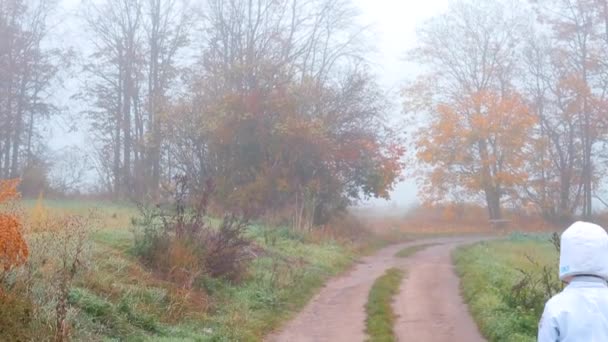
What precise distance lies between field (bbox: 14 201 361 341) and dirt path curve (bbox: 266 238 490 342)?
0.45 m

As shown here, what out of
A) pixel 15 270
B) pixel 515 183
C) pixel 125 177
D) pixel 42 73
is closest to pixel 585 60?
pixel 515 183

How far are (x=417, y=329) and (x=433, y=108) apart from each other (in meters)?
37.6

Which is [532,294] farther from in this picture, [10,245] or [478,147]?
[478,147]

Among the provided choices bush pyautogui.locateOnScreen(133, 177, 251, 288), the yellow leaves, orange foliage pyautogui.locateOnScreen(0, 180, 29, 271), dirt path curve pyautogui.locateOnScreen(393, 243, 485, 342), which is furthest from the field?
dirt path curve pyautogui.locateOnScreen(393, 243, 485, 342)

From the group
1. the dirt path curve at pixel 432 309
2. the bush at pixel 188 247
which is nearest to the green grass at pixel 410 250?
the dirt path curve at pixel 432 309

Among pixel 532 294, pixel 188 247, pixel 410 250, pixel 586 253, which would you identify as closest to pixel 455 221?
pixel 410 250

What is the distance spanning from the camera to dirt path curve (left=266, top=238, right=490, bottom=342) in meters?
11.8

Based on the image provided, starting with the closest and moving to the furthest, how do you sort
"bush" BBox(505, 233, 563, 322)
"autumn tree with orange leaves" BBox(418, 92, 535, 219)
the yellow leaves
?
the yellow leaves → "bush" BBox(505, 233, 563, 322) → "autumn tree with orange leaves" BBox(418, 92, 535, 219)

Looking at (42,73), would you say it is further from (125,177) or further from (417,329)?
(417,329)

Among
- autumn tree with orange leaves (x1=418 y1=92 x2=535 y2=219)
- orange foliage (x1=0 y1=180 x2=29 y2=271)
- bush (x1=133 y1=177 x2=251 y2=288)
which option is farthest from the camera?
autumn tree with orange leaves (x1=418 y1=92 x2=535 y2=219)

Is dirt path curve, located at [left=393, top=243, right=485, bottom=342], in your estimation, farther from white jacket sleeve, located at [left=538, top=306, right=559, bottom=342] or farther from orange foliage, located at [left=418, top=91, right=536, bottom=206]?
orange foliage, located at [left=418, top=91, right=536, bottom=206]

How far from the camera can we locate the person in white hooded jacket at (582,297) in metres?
3.98

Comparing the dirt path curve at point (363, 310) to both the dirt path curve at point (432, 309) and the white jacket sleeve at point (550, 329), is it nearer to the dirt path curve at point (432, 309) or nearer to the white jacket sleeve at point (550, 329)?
the dirt path curve at point (432, 309)

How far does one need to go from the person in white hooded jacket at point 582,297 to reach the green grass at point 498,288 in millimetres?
6606
